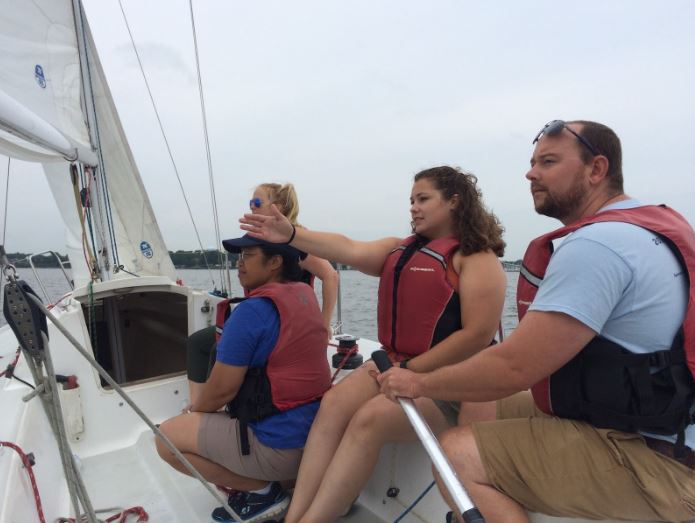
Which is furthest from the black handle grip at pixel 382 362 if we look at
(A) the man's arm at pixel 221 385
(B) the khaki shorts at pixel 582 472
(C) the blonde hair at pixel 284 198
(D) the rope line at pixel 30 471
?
(C) the blonde hair at pixel 284 198

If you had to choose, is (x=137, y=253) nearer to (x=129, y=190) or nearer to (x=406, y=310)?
(x=129, y=190)

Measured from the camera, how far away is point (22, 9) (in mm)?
2967

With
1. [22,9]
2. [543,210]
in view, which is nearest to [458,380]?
[543,210]

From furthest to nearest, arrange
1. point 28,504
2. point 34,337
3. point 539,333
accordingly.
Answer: point 28,504, point 34,337, point 539,333

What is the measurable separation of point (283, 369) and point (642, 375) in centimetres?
120

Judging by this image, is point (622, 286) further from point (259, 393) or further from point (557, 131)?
point (259, 393)

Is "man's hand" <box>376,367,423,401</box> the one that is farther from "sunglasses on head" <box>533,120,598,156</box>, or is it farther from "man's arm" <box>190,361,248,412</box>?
"sunglasses on head" <box>533,120,598,156</box>

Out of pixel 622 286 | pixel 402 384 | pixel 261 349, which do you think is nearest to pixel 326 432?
pixel 261 349

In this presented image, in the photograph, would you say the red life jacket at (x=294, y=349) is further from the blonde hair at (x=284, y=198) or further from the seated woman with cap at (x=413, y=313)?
the blonde hair at (x=284, y=198)

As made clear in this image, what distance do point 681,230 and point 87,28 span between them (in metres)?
4.79

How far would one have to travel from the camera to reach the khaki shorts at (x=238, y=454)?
1.85 m

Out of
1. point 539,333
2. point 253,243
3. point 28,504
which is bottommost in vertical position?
point 28,504

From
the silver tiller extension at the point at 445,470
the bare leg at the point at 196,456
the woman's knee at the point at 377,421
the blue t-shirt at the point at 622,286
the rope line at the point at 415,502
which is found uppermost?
the blue t-shirt at the point at 622,286

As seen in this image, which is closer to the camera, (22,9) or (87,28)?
(22,9)
